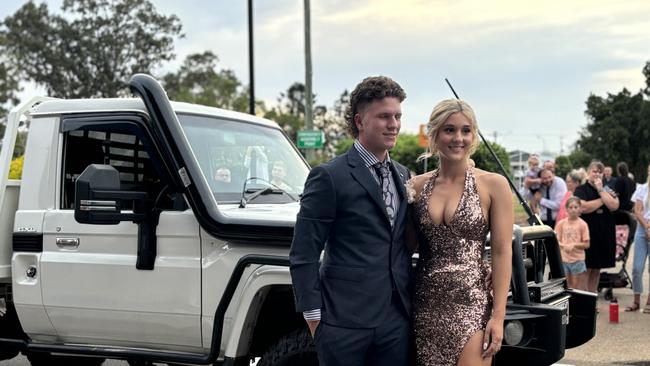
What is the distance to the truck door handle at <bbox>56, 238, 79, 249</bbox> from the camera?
15.5ft

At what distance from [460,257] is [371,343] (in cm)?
50

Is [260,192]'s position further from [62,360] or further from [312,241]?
[62,360]

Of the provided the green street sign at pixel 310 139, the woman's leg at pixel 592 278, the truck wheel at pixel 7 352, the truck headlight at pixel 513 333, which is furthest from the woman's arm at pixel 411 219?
the green street sign at pixel 310 139

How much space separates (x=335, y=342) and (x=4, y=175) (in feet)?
9.72

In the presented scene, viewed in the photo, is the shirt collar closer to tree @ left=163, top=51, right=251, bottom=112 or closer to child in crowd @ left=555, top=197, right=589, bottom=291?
child in crowd @ left=555, top=197, right=589, bottom=291

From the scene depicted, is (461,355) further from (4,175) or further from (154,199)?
(4,175)

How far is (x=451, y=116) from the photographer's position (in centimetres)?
328

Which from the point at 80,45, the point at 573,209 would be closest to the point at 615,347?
the point at 573,209

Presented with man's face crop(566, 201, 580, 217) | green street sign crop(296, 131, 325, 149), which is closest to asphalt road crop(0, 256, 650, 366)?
man's face crop(566, 201, 580, 217)

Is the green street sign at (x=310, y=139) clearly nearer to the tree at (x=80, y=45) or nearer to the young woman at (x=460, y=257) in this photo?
the young woman at (x=460, y=257)

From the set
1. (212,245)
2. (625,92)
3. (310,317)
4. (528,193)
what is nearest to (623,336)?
(528,193)

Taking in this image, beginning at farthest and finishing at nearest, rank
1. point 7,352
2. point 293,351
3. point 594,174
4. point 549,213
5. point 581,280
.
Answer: point 549,213
point 594,174
point 581,280
point 7,352
point 293,351

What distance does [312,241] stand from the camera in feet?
10.3

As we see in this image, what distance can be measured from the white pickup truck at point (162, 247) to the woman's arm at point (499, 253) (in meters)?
0.53
